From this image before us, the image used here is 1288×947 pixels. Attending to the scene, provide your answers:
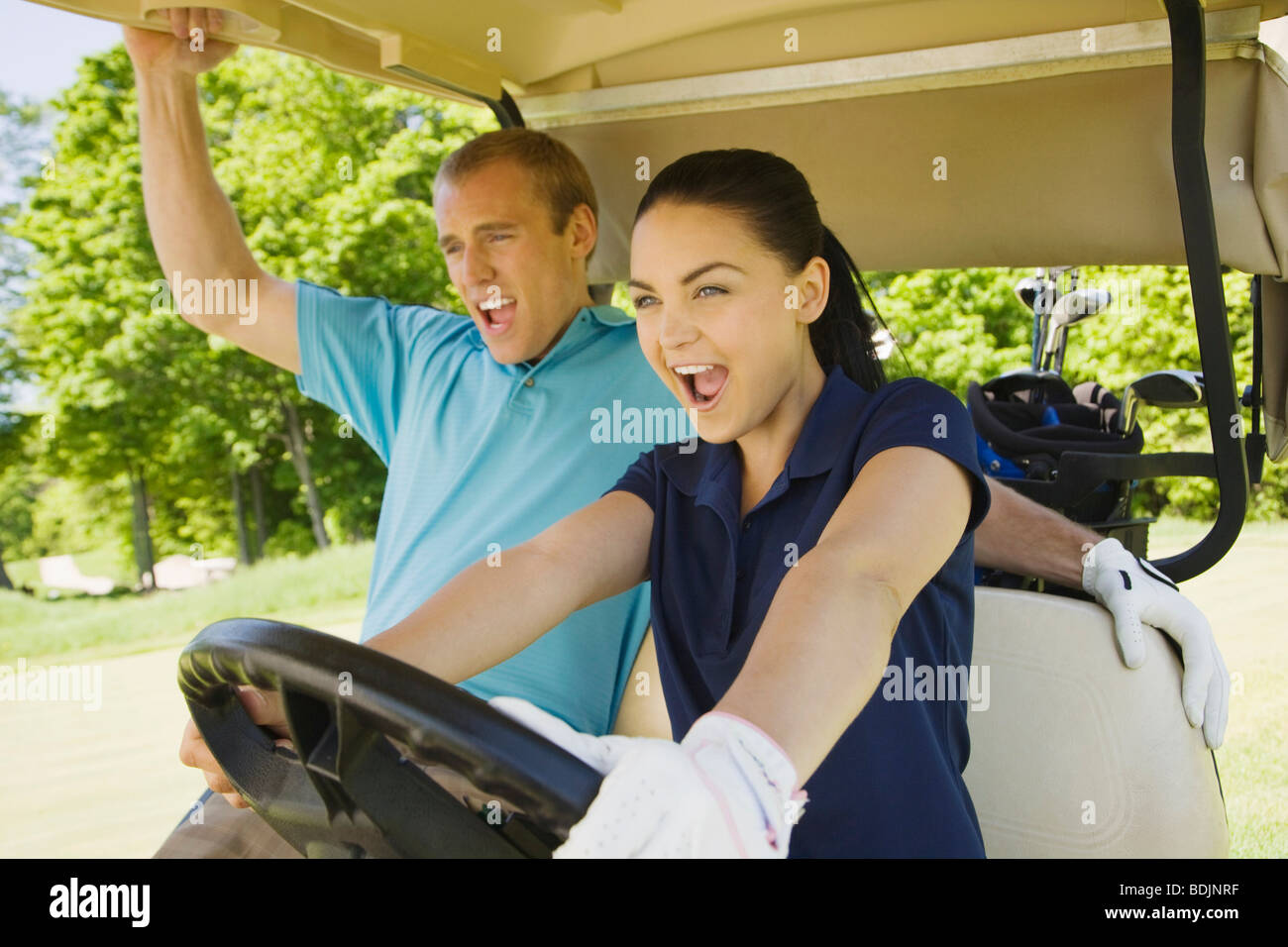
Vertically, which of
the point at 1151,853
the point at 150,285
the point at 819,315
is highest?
the point at 150,285

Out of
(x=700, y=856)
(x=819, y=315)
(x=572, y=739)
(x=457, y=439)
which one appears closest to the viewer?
(x=700, y=856)

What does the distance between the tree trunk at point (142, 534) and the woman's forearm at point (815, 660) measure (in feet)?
48.6

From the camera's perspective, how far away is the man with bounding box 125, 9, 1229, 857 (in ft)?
6.85

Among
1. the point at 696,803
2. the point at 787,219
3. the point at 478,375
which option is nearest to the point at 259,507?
the point at 478,375

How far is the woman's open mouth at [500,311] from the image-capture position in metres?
2.42

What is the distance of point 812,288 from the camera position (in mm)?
1701

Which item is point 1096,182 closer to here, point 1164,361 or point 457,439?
point 457,439

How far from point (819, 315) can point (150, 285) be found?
15.1 m

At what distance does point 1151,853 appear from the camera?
1636 millimetres

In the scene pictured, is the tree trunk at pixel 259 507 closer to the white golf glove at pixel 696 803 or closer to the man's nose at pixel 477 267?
the man's nose at pixel 477 267

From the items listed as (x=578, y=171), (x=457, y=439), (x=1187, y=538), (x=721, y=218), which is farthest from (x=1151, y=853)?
(x=1187, y=538)

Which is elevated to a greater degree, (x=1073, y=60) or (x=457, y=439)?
(x=1073, y=60)

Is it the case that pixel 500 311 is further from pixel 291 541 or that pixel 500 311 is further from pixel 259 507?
pixel 259 507

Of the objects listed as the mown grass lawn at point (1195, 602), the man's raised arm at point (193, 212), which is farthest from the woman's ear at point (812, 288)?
the mown grass lawn at point (1195, 602)
